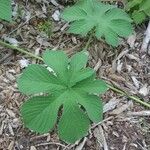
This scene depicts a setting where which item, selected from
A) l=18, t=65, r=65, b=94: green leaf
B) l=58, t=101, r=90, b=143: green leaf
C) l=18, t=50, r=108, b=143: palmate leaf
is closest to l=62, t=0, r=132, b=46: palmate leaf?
l=18, t=50, r=108, b=143: palmate leaf

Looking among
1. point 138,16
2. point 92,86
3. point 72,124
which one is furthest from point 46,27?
point 72,124

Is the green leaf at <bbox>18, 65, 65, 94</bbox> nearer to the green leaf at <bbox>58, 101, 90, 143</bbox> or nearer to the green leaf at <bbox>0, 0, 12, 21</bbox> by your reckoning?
the green leaf at <bbox>58, 101, 90, 143</bbox>

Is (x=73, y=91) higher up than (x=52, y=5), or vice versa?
(x=52, y=5)

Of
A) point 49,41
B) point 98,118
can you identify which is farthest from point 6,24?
point 98,118

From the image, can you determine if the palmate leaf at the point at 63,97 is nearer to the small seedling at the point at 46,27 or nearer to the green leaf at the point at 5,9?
the green leaf at the point at 5,9

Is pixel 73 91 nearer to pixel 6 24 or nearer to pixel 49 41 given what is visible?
pixel 49 41

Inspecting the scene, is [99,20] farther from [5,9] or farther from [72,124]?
[72,124]

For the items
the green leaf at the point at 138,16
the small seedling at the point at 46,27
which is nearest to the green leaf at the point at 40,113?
the small seedling at the point at 46,27
